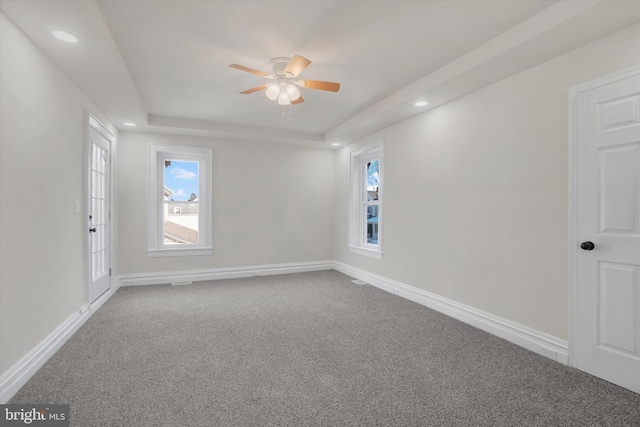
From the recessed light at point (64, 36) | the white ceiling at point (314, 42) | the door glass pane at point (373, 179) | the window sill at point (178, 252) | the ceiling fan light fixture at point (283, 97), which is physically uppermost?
the white ceiling at point (314, 42)

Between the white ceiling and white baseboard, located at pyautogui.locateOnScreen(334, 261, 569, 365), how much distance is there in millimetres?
2241

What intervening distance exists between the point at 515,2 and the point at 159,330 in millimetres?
3942

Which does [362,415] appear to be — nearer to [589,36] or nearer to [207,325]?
[207,325]

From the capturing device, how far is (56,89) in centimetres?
271

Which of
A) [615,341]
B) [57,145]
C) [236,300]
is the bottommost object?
[236,300]

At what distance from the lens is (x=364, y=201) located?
553 centimetres

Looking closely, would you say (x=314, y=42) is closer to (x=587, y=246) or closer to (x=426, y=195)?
(x=426, y=195)

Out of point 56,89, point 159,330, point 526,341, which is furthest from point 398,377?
point 56,89

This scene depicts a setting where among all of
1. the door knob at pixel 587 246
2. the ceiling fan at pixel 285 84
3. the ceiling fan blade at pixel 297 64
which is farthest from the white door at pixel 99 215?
the door knob at pixel 587 246

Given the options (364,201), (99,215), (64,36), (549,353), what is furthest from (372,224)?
(64,36)

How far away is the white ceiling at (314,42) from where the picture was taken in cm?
213

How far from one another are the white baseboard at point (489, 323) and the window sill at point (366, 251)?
1.13 ft

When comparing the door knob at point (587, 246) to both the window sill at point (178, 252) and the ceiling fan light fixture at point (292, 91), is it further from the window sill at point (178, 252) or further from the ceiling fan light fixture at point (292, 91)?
the window sill at point (178, 252)

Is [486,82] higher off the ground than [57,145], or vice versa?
[486,82]
